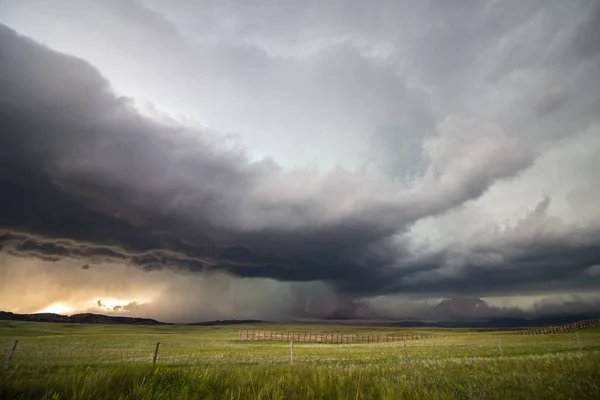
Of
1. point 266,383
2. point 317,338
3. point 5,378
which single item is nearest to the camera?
point 5,378

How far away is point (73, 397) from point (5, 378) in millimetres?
1479

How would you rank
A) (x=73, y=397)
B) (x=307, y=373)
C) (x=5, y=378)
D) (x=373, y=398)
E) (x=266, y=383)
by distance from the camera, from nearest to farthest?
1. (x=73, y=397)
2. (x=5, y=378)
3. (x=373, y=398)
4. (x=266, y=383)
5. (x=307, y=373)

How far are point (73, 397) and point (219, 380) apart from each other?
291cm

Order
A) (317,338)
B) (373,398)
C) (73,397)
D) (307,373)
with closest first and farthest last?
1. (73,397)
2. (373,398)
3. (307,373)
4. (317,338)

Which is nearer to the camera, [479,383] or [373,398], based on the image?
[373,398]

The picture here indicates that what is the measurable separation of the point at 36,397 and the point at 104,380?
1.05 meters

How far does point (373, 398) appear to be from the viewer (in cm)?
601

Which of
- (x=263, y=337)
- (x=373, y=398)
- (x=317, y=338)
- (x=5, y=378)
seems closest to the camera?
(x=5, y=378)

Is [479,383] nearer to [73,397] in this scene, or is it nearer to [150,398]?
[150,398]

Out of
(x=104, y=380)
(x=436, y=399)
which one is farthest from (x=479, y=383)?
(x=104, y=380)

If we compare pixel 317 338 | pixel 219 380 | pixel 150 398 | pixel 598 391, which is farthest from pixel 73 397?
pixel 317 338

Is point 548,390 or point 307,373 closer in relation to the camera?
point 548,390

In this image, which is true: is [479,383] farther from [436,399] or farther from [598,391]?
[436,399]

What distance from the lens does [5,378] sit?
5.48 meters
